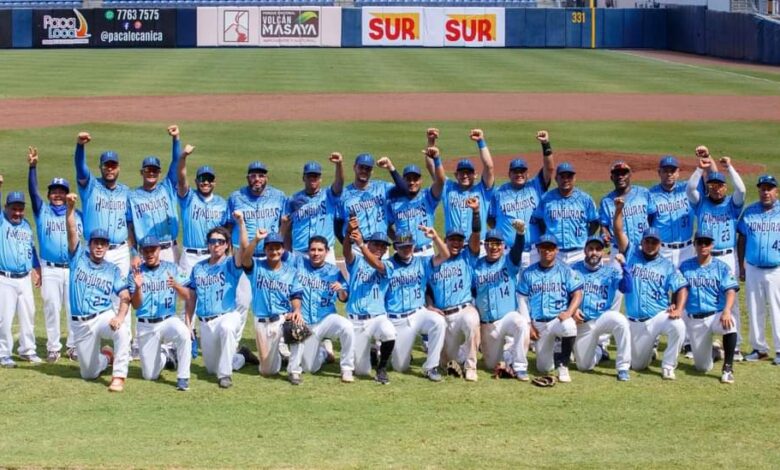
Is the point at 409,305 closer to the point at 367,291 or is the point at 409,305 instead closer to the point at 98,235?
the point at 367,291

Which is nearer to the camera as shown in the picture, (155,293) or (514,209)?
(155,293)

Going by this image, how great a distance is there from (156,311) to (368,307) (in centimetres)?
179

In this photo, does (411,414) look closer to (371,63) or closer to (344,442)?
(344,442)

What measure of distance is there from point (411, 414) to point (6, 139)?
15266mm

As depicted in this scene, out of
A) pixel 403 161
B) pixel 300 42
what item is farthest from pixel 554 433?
pixel 300 42

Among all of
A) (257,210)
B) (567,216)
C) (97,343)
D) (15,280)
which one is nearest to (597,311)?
(567,216)

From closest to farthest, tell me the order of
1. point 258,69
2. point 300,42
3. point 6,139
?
point 6,139 < point 258,69 < point 300,42

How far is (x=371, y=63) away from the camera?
38.8 meters

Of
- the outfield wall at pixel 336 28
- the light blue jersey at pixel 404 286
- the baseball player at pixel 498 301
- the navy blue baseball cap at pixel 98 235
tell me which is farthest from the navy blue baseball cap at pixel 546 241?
the outfield wall at pixel 336 28

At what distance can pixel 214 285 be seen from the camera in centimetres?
1036

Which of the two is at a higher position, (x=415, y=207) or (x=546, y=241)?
(x=415, y=207)

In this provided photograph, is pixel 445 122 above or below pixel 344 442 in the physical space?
above

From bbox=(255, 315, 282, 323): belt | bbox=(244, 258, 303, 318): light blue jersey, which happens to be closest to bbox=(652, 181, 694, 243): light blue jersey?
bbox=(244, 258, 303, 318): light blue jersey

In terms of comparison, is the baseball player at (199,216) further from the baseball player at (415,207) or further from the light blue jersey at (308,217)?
the baseball player at (415,207)
